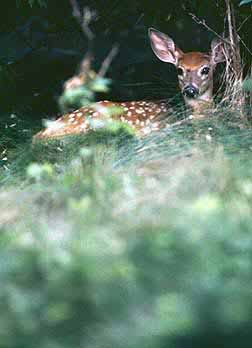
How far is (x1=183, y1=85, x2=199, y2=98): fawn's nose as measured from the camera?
731 cm

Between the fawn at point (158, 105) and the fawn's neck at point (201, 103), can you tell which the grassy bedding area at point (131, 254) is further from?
the fawn at point (158, 105)

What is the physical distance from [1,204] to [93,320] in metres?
1.81

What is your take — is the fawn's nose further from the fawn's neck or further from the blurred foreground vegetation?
the blurred foreground vegetation

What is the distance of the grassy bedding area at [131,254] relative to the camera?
3.28m

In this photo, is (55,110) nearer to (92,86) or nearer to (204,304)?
(92,86)

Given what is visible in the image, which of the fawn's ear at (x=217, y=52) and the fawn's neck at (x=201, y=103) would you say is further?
the fawn's ear at (x=217, y=52)

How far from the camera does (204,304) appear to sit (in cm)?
338

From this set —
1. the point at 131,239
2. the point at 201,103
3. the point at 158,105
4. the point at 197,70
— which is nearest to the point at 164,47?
the point at 197,70

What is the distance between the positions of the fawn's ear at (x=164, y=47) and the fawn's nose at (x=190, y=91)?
0.57 metres

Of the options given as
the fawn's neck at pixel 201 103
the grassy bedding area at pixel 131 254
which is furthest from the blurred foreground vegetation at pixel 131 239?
the fawn's neck at pixel 201 103

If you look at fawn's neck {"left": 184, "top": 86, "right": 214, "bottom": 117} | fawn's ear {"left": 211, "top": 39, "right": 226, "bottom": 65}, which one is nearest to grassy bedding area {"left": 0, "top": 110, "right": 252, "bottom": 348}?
fawn's neck {"left": 184, "top": 86, "right": 214, "bottom": 117}

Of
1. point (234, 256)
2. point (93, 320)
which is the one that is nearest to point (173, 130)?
point (234, 256)

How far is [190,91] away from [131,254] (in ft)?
12.5

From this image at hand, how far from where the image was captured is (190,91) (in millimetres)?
7355
